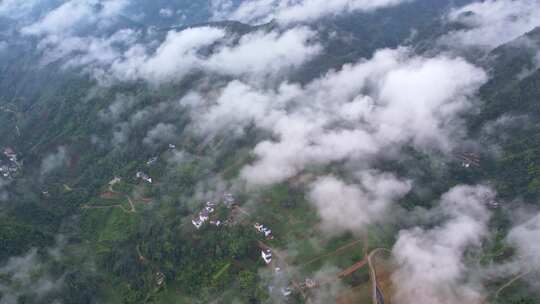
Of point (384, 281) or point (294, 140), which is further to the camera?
point (294, 140)

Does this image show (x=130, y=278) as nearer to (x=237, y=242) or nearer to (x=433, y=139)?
(x=237, y=242)

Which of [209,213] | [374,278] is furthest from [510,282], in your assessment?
[209,213]

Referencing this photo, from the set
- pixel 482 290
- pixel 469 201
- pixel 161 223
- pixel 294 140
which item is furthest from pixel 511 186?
pixel 161 223

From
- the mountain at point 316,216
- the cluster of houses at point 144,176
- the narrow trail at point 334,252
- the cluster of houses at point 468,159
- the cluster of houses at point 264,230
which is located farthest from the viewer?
the cluster of houses at point 144,176

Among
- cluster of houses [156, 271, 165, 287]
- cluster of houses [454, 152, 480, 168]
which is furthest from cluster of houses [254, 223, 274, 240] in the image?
cluster of houses [454, 152, 480, 168]

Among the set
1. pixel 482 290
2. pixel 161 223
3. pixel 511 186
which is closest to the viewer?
pixel 482 290

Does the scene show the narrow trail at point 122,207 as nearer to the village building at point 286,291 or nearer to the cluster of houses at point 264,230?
the cluster of houses at point 264,230

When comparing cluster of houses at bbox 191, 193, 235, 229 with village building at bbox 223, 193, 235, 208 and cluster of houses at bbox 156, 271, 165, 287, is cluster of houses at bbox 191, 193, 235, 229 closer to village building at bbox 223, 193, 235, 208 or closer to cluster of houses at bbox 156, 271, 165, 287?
village building at bbox 223, 193, 235, 208

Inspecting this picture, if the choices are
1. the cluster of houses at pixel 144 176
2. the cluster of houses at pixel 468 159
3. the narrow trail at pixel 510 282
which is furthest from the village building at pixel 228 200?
the narrow trail at pixel 510 282

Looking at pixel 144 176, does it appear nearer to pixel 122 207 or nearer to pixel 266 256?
pixel 122 207

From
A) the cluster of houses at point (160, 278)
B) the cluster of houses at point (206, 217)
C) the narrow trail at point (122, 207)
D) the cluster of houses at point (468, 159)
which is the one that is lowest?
the narrow trail at point (122, 207)

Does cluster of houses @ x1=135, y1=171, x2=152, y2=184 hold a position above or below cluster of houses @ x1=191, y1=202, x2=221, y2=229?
below
